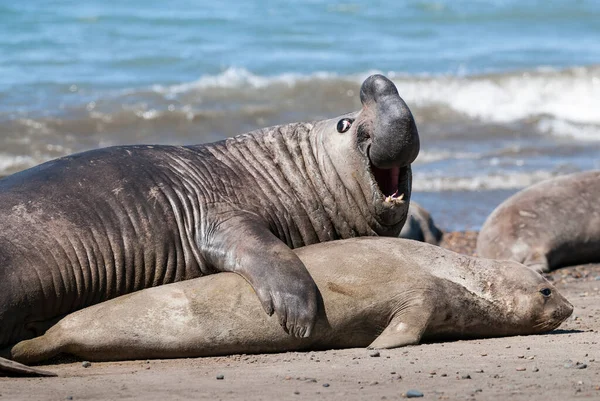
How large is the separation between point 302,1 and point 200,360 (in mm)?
31224

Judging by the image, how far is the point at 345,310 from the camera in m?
6.97

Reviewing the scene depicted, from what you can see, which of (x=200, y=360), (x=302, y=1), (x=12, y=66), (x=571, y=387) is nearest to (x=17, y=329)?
(x=200, y=360)

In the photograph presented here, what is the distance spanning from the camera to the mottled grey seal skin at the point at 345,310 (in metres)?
6.73

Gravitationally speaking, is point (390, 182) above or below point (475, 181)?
above

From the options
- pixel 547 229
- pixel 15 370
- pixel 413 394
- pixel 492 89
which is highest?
pixel 492 89

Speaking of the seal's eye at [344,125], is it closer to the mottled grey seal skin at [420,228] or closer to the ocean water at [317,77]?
the mottled grey seal skin at [420,228]

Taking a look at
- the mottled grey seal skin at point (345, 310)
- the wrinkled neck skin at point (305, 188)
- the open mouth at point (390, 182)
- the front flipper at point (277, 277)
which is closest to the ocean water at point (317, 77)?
the wrinkled neck skin at point (305, 188)

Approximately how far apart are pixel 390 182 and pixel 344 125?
1.74 feet

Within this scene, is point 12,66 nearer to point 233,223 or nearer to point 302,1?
point 302,1

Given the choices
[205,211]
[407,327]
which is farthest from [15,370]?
[407,327]

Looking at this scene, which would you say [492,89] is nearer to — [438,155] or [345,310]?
[438,155]

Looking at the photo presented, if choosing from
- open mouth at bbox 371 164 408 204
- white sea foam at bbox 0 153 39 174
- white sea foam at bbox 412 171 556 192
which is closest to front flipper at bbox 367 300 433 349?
open mouth at bbox 371 164 408 204

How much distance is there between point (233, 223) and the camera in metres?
7.38

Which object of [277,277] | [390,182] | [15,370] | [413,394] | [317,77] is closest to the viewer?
[413,394]
